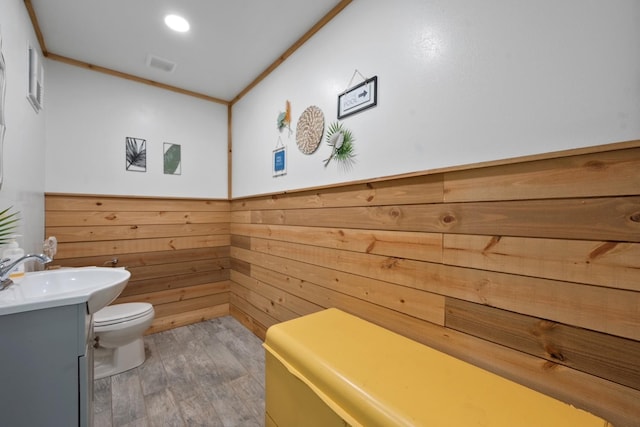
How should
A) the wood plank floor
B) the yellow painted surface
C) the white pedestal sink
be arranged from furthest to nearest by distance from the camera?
the wood plank floor, the white pedestal sink, the yellow painted surface

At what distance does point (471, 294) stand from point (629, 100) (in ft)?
2.46

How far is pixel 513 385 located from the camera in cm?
86

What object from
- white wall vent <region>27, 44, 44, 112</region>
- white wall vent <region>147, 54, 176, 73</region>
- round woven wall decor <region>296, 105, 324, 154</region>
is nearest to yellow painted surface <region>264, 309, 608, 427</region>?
round woven wall decor <region>296, 105, 324, 154</region>

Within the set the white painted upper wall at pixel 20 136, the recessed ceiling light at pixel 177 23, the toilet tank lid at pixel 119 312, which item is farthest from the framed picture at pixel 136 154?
the toilet tank lid at pixel 119 312

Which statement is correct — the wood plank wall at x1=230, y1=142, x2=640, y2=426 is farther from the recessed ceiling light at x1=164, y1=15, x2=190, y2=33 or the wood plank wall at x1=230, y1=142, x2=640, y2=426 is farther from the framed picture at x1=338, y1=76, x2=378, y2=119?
the recessed ceiling light at x1=164, y1=15, x2=190, y2=33

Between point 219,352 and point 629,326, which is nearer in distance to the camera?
point 629,326

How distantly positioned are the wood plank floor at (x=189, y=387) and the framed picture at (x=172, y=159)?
1.61m

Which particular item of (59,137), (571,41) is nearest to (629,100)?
(571,41)

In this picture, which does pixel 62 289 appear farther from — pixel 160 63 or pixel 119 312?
pixel 160 63

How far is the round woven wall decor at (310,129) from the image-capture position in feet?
5.89

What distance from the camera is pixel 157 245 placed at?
8.59 feet

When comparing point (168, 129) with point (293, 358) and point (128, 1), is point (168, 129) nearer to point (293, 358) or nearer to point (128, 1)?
point (128, 1)

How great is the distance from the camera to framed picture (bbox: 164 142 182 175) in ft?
8.82

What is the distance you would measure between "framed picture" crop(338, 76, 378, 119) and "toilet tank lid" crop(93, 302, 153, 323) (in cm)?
202
